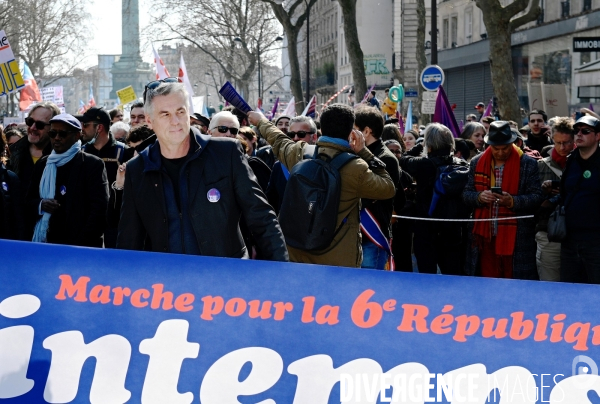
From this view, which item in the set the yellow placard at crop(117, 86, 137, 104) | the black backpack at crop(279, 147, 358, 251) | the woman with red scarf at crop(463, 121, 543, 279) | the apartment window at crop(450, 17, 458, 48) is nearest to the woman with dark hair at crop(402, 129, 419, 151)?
the woman with red scarf at crop(463, 121, 543, 279)

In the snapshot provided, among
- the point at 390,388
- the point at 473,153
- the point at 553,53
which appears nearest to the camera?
the point at 390,388

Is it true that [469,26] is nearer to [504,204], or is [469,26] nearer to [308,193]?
[504,204]

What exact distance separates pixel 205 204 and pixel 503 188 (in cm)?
428

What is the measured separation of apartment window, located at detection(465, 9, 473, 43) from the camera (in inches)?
1678

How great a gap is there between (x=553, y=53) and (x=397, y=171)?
90.9ft

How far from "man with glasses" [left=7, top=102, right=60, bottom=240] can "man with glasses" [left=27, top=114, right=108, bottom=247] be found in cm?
58

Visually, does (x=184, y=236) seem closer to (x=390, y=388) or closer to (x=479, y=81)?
(x=390, y=388)

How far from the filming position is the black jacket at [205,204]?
4078 mm

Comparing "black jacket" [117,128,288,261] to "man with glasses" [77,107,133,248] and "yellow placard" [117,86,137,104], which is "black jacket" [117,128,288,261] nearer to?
"man with glasses" [77,107,133,248]

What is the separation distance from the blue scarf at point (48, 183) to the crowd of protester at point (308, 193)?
10 millimetres

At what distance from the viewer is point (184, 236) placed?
4086 millimetres

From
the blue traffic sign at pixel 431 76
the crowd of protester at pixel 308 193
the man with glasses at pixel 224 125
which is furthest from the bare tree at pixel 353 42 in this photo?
the man with glasses at pixel 224 125

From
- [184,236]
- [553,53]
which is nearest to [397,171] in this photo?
[184,236]

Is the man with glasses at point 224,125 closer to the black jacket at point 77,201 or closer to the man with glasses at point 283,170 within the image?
the man with glasses at point 283,170
